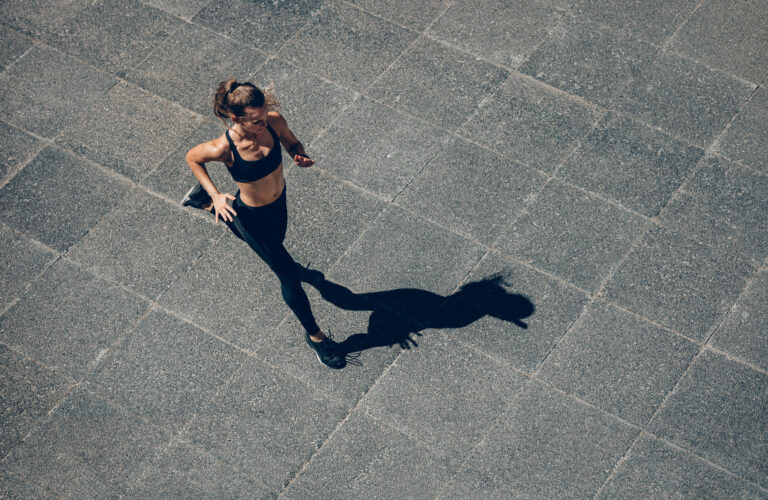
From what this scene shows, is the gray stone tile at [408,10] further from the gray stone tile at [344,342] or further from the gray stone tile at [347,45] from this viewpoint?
the gray stone tile at [344,342]

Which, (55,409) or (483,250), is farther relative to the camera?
(483,250)

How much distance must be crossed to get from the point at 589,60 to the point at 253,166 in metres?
4.06

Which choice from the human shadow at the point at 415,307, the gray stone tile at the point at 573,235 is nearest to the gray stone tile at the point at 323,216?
the human shadow at the point at 415,307

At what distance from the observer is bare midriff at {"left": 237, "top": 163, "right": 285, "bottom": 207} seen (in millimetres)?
5227

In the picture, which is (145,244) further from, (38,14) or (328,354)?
(38,14)

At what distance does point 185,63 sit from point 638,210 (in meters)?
4.63

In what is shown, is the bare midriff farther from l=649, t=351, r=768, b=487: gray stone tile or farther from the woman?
l=649, t=351, r=768, b=487: gray stone tile

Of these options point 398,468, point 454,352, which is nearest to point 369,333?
point 454,352

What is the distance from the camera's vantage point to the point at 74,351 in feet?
19.9

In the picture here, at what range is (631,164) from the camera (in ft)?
22.7

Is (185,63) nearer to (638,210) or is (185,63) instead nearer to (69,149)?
(69,149)

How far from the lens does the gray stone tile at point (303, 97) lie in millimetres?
7258

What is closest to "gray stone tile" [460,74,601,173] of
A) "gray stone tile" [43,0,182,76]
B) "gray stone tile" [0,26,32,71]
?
"gray stone tile" [43,0,182,76]

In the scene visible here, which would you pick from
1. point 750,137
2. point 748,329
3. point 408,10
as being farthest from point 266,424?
point 750,137
